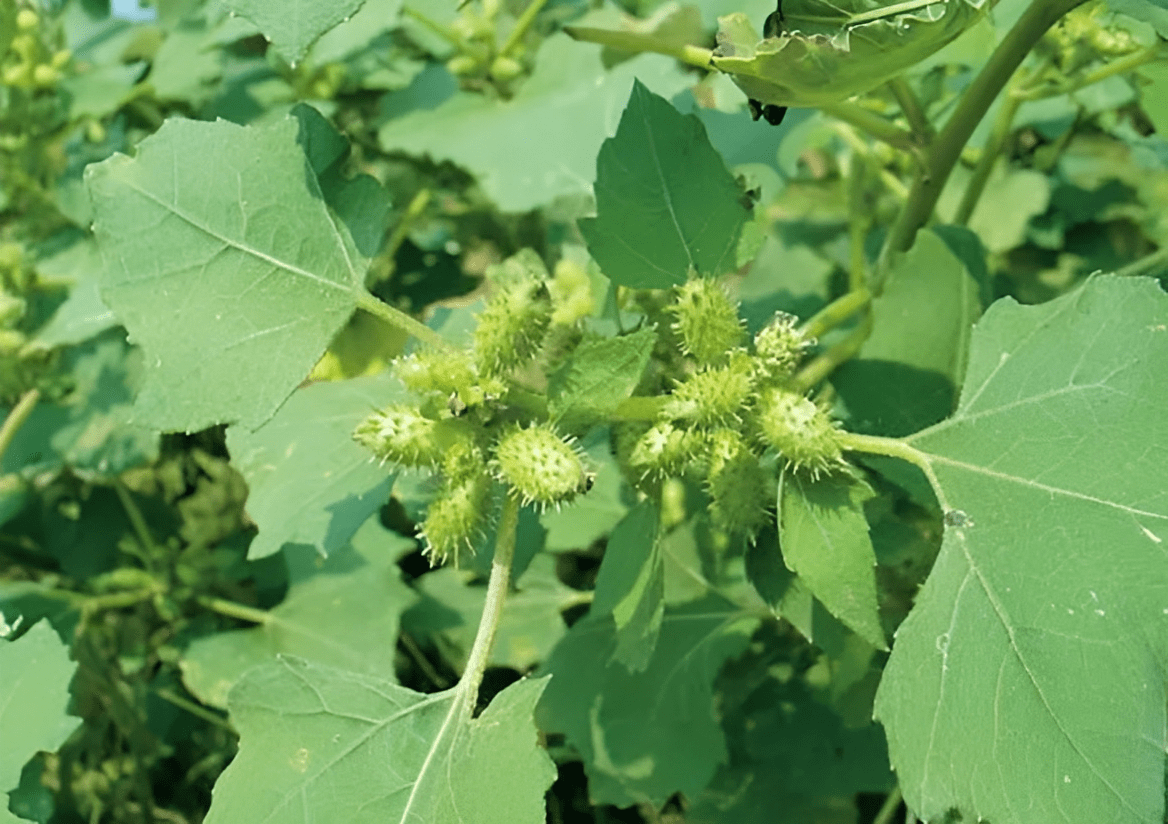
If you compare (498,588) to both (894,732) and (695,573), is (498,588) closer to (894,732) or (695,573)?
(894,732)

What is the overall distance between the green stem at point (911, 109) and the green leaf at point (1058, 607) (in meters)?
0.31

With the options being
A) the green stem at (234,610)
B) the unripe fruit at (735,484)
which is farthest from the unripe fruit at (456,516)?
the green stem at (234,610)

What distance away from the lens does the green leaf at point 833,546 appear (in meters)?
0.94

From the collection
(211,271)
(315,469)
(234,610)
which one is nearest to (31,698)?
(315,469)

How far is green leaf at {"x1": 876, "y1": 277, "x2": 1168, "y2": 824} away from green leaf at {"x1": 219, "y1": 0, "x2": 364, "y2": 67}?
639mm

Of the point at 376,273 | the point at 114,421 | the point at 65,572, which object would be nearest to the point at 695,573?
the point at 376,273

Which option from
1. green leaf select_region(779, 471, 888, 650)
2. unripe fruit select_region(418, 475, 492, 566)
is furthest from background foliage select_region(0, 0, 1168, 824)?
unripe fruit select_region(418, 475, 492, 566)

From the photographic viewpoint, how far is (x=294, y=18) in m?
0.82

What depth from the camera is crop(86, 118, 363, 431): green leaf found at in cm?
105

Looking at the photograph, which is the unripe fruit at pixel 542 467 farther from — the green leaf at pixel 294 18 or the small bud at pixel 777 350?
the green leaf at pixel 294 18

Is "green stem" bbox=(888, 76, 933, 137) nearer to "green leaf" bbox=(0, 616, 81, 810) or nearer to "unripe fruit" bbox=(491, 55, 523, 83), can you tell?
"unripe fruit" bbox=(491, 55, 523, 83)

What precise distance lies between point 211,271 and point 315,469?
0.33m

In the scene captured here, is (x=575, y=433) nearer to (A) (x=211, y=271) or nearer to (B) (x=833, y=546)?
(B) (x=833, y=546)

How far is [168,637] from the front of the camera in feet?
6.45
